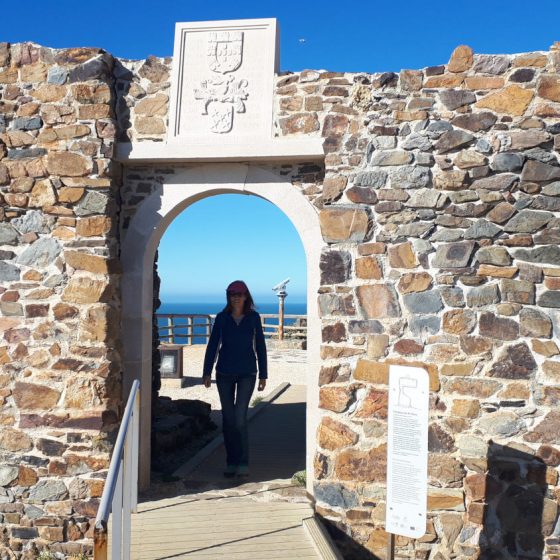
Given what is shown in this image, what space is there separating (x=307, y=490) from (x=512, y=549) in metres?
1.59

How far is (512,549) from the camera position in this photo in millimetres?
4852

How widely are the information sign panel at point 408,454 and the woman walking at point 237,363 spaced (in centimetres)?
198

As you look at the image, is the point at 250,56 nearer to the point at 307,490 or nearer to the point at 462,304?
the point at 462,304

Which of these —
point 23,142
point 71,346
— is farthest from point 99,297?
point 23,142

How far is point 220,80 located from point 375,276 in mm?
2067

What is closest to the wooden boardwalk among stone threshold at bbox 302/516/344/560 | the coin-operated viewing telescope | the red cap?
stone threshold at bbox 302/516/344/560

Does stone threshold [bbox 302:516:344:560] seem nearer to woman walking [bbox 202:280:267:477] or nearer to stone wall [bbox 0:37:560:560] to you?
stone wall [bbox 0:37:560:560]

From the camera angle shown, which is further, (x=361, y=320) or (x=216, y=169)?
(x=216, y=169)

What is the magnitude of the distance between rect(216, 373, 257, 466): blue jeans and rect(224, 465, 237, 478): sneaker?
3 cm

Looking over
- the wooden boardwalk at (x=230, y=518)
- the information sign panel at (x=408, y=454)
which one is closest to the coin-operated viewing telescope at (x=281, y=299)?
the wooden boardwalk at (x=230, y=518)

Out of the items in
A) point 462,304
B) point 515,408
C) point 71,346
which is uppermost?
point 462,304

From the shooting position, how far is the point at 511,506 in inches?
191

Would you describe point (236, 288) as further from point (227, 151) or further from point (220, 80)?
point (220, 80)

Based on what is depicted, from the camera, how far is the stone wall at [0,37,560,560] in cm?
486
